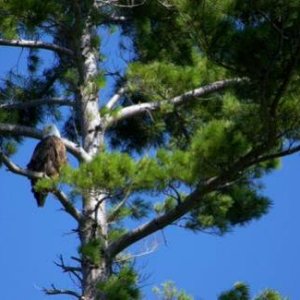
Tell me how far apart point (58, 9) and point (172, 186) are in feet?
5.27

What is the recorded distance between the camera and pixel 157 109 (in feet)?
19.9

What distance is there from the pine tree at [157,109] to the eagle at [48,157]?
95 millimetres

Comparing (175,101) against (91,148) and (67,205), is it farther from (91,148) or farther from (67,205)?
(67,205)

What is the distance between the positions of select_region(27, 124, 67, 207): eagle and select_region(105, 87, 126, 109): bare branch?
0.45 metres

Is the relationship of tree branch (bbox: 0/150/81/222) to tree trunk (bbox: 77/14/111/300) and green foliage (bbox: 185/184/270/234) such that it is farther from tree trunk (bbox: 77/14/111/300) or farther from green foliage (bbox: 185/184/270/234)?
green foliage (bbox: 185/184/270/234)

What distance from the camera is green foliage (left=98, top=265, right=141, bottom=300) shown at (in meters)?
5.14

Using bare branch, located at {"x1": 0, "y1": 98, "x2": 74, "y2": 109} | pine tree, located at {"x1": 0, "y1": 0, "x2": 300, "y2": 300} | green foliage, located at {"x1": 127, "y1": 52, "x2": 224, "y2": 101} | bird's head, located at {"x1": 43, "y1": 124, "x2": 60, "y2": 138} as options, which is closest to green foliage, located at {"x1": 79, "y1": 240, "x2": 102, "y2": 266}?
pine tree, located at {"x1": 0, "y1": 0, "x2": 300, "y2": 300}

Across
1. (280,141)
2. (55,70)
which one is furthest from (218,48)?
(55,70)

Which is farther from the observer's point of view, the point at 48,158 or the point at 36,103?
the point at 36,103

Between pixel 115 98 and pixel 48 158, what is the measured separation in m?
0.74

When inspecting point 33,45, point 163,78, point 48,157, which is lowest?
point 163,78

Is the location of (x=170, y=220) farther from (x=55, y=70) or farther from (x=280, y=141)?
(x=55, y=70)

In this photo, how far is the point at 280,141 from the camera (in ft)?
15.9

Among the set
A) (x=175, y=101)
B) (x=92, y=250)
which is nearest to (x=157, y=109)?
(x=175, y=101)
